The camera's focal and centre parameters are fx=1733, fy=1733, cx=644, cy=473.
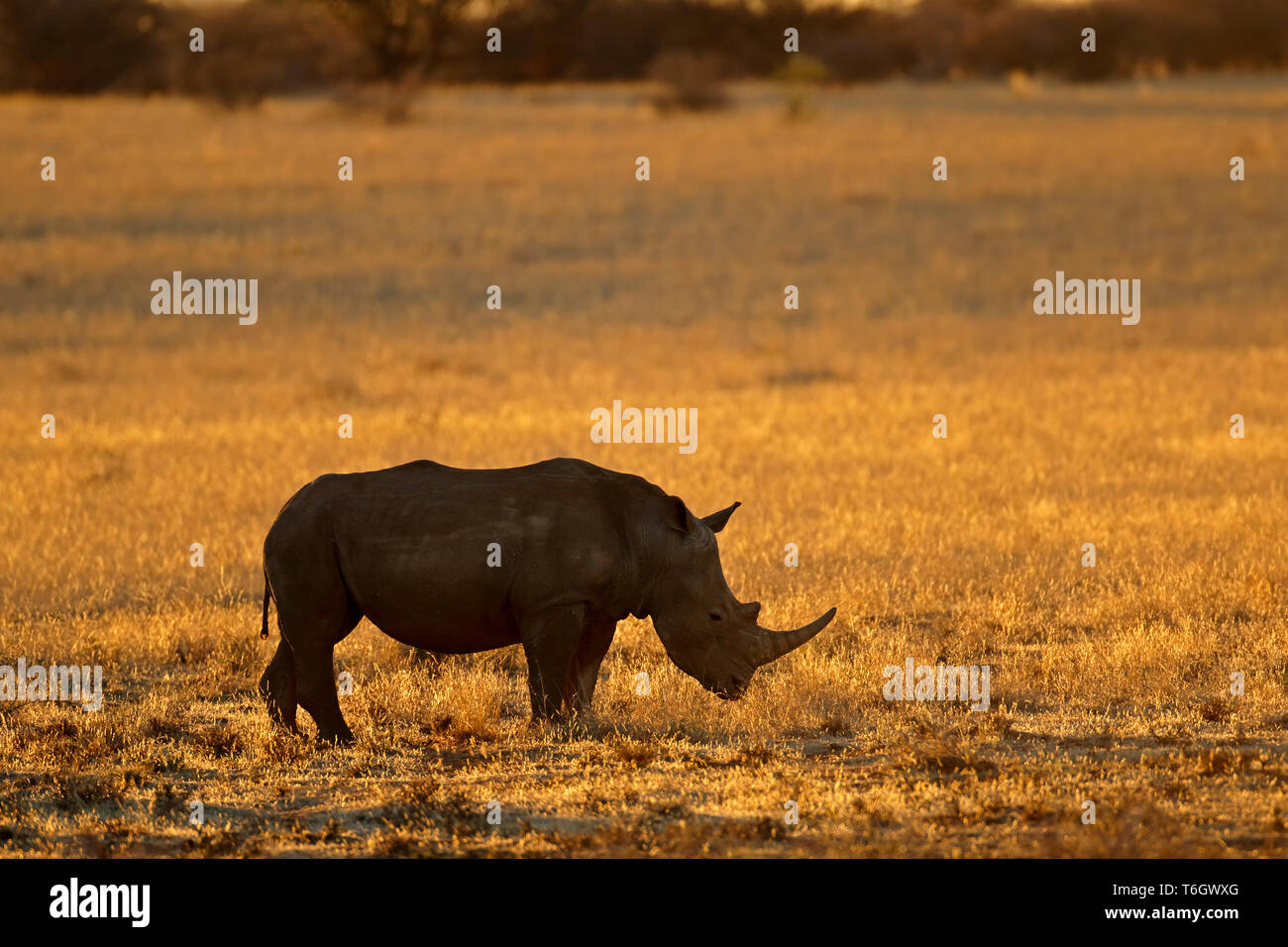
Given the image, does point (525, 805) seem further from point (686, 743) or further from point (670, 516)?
point (670, 516)

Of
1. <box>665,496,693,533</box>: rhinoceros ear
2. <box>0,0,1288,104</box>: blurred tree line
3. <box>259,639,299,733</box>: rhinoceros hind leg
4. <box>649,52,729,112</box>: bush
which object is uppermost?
<box>0,0,1288,104</box>: blurred tree line

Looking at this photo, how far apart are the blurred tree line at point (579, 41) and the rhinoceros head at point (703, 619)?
42.0 m

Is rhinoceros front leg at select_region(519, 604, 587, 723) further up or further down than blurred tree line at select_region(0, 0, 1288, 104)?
further down

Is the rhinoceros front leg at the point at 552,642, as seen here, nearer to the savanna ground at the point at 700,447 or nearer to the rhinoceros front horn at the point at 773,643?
the savanna ground at the point at 700,447

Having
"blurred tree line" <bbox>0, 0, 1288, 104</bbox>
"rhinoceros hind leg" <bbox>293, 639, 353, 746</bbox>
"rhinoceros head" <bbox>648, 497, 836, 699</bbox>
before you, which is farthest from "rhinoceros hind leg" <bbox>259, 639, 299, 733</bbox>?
"blurred tree line" <bbox>0, 0, 1288, 104</bbox>

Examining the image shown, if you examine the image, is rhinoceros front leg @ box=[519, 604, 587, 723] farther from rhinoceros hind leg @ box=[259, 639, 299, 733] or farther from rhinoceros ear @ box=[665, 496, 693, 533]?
rhinoceros hind leg @ box=[259, 639, 299, 733]

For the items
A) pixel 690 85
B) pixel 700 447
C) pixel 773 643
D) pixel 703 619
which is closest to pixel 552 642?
pixel 703 619

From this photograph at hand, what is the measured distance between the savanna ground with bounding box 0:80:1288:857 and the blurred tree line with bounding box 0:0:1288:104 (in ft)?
48.1

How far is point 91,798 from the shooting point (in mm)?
7191

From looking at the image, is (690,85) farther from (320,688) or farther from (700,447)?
(320,688)

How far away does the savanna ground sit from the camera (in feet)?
23.4

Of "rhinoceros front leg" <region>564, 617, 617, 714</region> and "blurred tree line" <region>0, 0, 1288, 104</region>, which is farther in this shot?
"blurred tree line" <region>0, 0, 1288, 104</region>
